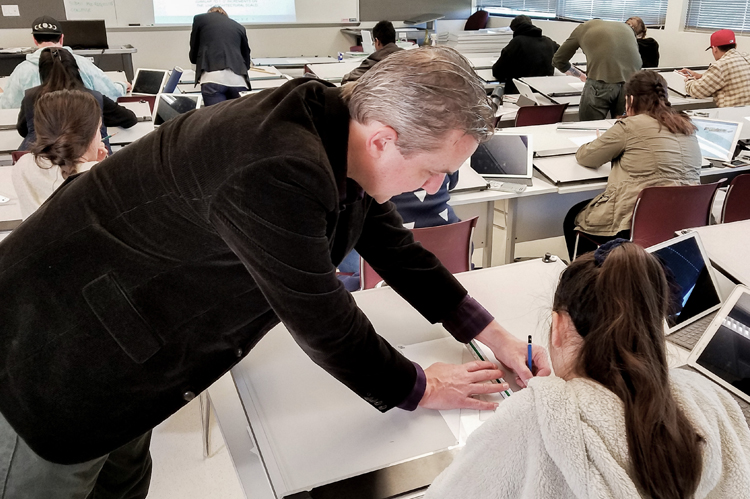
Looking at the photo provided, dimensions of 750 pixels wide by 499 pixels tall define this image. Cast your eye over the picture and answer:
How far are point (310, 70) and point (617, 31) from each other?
2.80 m

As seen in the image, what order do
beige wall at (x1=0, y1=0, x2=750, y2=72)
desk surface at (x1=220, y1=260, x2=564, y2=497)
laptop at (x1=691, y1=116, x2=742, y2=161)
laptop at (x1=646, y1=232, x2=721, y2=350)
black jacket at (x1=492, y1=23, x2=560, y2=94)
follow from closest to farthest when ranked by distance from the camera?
1. desk surface at (x1=220, y1=260, x2=564, y2=497)
2. laptop at (x1=646, y1=232, x2=721, y2=350)
3. laptop at (x1=691, y1=116, x2=742, y2=161)
4. black jacket at (x1=492, y1=23, x2=560, y2=94)
5. beige wall at (x1=0, y1=0, x2=750, y2=72)

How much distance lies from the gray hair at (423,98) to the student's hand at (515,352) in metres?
0.49

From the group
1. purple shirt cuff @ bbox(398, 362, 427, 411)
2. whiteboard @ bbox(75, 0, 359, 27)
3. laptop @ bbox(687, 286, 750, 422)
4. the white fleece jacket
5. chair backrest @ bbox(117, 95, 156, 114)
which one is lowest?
laptop @ bbox(687, 286, 750, 422)

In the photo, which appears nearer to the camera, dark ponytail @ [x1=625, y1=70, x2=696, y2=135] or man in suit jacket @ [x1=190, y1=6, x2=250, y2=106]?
dark ponytail @ [x1=625, y1=70, x2=696, y2=135]

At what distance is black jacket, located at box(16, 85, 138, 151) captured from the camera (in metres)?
3.19

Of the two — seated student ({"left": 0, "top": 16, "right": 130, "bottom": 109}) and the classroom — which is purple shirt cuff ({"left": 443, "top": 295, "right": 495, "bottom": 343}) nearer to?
the classroom

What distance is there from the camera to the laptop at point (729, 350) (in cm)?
133

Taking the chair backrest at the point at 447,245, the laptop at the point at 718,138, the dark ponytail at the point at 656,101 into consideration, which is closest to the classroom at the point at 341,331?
the chair backrest at the point at 447,245

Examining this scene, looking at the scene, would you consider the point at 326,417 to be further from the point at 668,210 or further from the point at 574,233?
the point at 574,233

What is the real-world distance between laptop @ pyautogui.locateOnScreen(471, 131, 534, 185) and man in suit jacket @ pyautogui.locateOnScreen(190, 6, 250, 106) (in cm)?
364

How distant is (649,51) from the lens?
21.3ft

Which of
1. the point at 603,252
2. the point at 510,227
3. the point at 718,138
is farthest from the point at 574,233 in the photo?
the point at 603,252

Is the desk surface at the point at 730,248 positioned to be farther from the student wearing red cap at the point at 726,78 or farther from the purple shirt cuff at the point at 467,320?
the student wearing red cap at the point at 726,78

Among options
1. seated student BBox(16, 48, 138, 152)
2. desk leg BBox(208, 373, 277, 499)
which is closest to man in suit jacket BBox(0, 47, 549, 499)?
desk leg BBox(208, 373, 277, 499)
